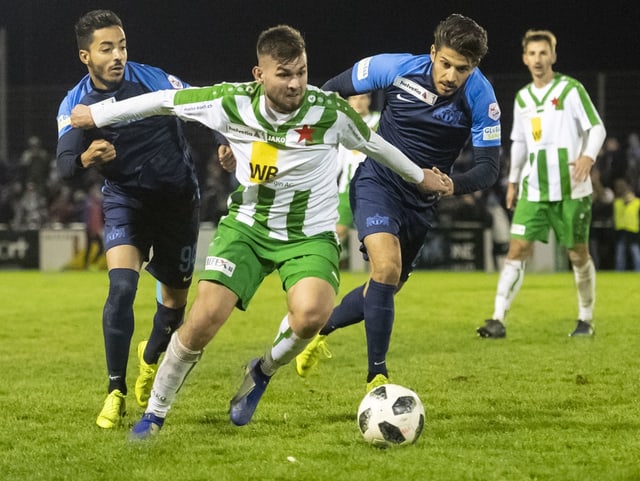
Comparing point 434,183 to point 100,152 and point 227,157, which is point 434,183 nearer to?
point 227,157

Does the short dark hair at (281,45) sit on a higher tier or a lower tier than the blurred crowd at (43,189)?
higher

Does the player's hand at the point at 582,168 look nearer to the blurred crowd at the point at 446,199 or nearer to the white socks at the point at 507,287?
the white socks at the point at 507,287

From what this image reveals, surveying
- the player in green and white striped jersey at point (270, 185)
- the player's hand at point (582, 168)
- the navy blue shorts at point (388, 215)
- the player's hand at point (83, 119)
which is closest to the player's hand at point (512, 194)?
the player's hand at point (582, 168)

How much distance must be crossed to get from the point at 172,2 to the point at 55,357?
880 inches

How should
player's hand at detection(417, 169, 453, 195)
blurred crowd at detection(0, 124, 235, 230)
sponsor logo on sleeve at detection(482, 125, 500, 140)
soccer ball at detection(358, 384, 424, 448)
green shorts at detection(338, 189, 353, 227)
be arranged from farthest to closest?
1. blurred crowd at detection(0, 124, 235, 230)
2. green shorts at detection(338, 189, 353, 227)
3. sponsor logo on sleeve at detection(482, 125, 500, 140)
4. player's hand at detection(417, 169, 453, 195)
5. soccer ball at detection(358, 384, 424, 448)

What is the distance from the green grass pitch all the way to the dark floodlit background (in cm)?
1705

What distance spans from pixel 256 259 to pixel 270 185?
363mm

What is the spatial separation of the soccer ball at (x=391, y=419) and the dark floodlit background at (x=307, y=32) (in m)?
21.3

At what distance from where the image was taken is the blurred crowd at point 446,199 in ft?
62.5

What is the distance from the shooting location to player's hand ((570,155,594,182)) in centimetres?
904

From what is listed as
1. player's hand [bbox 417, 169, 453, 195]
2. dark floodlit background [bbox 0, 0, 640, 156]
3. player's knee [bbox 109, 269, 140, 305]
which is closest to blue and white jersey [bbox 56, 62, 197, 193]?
player's knee [bbox 109, 269, 140, 305]

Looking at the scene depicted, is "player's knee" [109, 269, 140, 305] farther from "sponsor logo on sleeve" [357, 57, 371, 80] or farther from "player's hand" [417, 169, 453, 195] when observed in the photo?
"sponsor logo on sleeve" [357, 57, 371, 80]

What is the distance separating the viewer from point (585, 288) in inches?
373

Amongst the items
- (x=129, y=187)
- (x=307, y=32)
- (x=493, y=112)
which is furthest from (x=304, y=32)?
(x=129, y=187)
